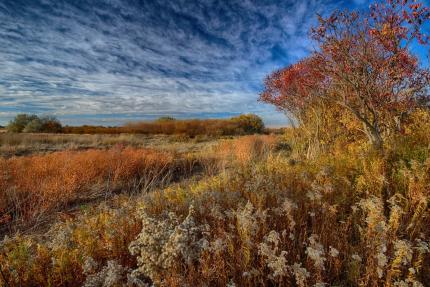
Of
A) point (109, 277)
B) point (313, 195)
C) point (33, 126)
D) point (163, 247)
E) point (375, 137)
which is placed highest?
point (375, 137)

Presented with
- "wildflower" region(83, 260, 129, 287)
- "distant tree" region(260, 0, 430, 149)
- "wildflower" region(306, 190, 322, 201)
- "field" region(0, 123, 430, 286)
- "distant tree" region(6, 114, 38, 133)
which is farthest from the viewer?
"distant tree" region(6, 114, 38, 133)

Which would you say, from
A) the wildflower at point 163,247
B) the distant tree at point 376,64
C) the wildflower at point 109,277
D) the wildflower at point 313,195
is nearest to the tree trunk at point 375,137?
the distant tree at point 376,64

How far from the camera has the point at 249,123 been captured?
38.4 m

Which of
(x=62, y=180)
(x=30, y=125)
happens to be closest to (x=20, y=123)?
(x=30, y=125)

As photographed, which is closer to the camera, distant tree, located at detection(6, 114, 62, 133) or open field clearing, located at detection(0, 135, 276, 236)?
open field clearing, located at detection(0, 135, 276, 236)

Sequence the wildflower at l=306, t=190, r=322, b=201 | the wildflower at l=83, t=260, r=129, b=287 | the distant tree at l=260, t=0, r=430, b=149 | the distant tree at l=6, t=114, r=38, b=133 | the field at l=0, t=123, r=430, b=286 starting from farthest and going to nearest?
the distant tree at l=6, t=114, r=38, b=133
the distant tree at l=260, t=0, r=430, b=149
the wildflower at l=306, t=190, r=322, b=201
the field at l=0, t=123, r=430, b=286
the wildflower at l=83, t=260, r=129, b=287

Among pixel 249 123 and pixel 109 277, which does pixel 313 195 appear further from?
pixel 249 123

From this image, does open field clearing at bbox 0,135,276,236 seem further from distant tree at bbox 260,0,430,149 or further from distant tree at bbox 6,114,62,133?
distant tree at bbox 6,114,62,133

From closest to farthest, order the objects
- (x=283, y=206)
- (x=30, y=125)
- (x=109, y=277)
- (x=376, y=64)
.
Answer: (x=109, y=277), (x=283, y=206), (x=376, y=64), (x=30, y=125)

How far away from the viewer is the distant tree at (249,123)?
3716 cm

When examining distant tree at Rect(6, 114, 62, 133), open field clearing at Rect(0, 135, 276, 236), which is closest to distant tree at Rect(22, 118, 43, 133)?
distant tree at Rect(6, 114, 62, 133)

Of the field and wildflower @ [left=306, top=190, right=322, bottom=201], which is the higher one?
wildflower @ [left=306, top=190, right=322, bottom=201]

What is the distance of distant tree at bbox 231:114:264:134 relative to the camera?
37156 millimetres

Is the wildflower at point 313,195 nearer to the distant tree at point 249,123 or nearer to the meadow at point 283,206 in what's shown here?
the meadow at point 283,206
